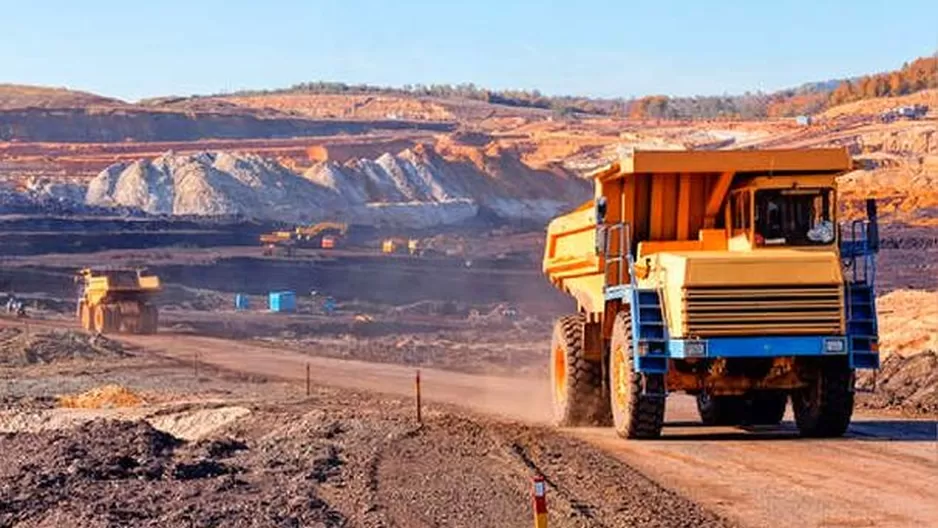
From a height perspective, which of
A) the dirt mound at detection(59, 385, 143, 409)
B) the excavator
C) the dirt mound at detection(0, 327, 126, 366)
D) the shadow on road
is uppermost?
the shadow on road

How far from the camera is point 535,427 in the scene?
768 inches

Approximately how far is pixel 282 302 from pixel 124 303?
35.5 ft

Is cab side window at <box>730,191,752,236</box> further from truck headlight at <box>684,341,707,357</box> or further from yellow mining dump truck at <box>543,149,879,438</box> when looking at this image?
truck headlight at <box>684,341,707,357</box>

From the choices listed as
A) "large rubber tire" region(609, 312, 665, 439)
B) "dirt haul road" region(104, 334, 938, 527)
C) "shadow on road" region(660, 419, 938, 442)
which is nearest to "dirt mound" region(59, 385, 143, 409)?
"dirt haul road" region(104, 334, 938, 527)

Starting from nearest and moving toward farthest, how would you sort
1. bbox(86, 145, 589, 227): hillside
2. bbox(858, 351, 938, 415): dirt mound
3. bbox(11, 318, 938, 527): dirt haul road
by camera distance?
1. bbox(11, 318, 938, 527): dirt haul road
2. bbox(858, 351, 938, 415): dirt mound
3. bbox(86, 145, 589, 227): hillside

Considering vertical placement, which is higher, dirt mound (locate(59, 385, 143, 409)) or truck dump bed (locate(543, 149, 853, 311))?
truck dump bed (locate(543, 149, 853, 311))

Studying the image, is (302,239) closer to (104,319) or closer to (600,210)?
(104,319)

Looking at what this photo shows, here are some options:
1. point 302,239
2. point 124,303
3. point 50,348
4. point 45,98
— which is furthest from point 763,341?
point 45,98

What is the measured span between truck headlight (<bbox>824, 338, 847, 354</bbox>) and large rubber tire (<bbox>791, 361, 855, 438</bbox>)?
0.47 m

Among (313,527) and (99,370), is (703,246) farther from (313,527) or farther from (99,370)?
(99,370)

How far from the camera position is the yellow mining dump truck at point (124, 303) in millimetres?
56812

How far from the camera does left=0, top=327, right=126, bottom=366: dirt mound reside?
44.0 m

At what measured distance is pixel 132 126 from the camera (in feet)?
475

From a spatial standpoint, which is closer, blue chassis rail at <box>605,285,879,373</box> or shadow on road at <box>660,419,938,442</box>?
blue chassis rail at <box>605,285,879,373</box>
